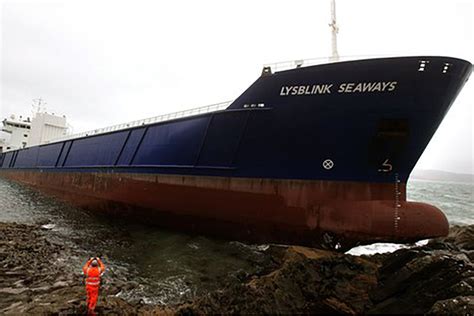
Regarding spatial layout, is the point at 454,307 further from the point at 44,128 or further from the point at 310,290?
the point at 44,128

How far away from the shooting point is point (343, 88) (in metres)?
7.06

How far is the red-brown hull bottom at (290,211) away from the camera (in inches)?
271

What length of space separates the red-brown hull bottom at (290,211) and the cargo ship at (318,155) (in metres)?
0.03

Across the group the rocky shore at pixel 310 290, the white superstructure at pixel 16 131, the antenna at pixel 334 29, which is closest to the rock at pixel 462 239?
the rocky shore at pixel 310 290

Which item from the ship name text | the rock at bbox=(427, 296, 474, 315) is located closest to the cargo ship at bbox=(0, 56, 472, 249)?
the ship name text

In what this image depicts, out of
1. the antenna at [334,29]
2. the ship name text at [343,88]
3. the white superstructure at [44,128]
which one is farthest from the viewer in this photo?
the white superstructure at [44,128]

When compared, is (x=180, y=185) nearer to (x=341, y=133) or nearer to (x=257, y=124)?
(x=257, y=124)

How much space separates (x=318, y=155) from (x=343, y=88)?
184 centimetres

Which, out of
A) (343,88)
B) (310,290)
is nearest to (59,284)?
(310,290)

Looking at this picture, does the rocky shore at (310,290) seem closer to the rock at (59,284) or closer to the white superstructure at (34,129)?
the rock at (59,284)

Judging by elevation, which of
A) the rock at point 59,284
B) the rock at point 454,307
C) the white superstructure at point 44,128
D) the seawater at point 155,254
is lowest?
the rock at point 59,284

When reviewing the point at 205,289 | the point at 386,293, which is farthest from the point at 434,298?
the point at 205,289

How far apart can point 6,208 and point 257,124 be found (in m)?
12.4

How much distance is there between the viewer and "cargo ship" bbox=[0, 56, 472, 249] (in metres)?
6.82
